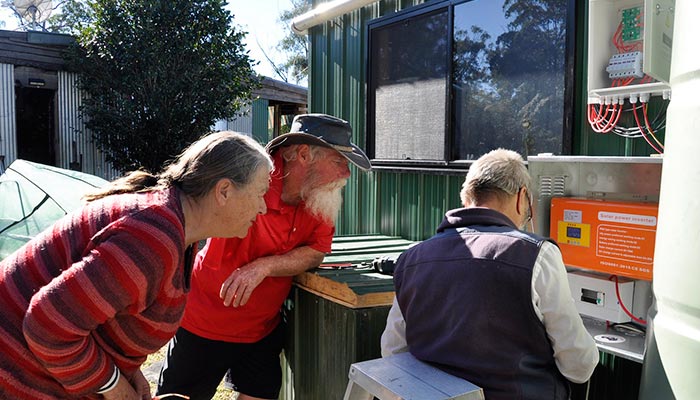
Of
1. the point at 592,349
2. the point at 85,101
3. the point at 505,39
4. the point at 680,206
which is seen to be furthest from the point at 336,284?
the point at 85,101

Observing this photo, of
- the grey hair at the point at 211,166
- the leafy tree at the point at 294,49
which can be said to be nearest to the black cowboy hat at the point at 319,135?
the grey hair at the point at 211,166

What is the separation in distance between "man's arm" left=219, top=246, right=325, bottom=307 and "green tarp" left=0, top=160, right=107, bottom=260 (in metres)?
3.77

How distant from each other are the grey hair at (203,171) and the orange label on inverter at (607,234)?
145 centimetres

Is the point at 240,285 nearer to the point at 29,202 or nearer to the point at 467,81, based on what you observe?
the point at 467,81

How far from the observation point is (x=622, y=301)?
8.12 feet

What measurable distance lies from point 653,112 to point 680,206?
1550mm

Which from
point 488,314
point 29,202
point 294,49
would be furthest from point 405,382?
point 294,49

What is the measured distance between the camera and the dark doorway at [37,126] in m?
11.8

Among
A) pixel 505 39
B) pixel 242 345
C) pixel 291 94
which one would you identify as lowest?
pixel 242 345

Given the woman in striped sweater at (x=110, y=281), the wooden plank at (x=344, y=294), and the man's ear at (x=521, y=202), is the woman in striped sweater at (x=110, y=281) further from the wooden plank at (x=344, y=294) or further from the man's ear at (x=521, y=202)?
the man's ear at (x=521, y=202)

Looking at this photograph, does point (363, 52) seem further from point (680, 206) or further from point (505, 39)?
point (680, 206)

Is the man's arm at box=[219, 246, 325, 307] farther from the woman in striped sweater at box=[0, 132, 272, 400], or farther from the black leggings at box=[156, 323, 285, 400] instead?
the woman in striped sweater at box=[0, 132, 272, 400]

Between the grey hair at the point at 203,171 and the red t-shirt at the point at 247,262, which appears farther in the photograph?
the red t-shirt at the point at 247,262

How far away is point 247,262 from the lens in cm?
273
